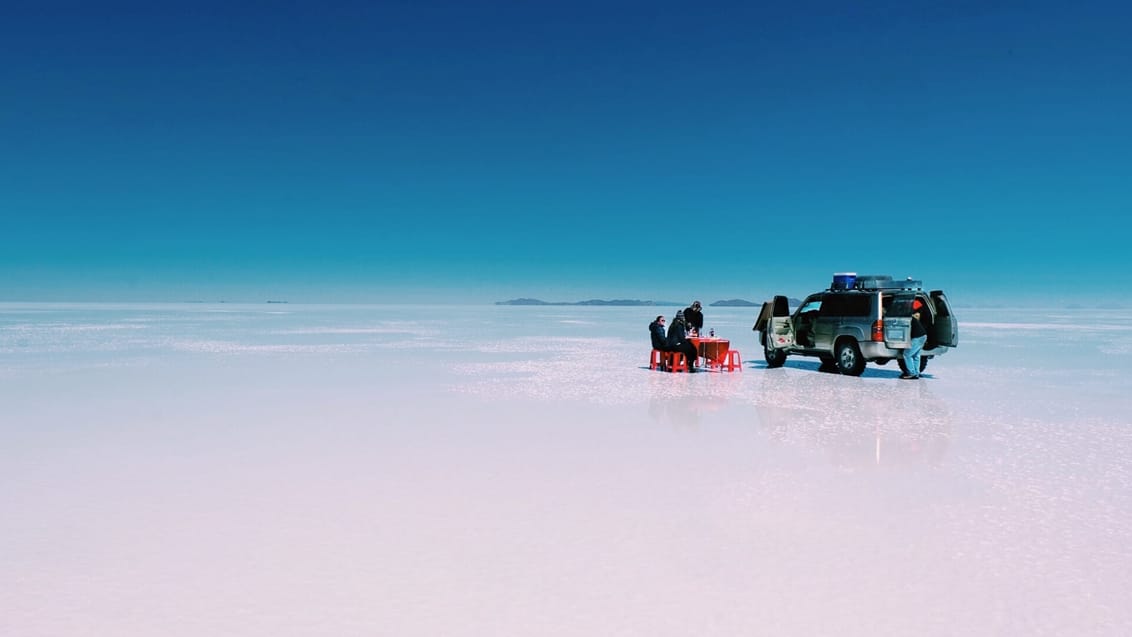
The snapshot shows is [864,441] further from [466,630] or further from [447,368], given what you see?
[447,368]

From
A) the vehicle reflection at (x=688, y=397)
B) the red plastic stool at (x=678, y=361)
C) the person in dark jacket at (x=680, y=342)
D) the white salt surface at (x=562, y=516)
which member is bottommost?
the white salt surface at (x=562, y=516)

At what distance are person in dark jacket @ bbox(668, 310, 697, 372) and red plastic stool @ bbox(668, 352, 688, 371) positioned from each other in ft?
0.44

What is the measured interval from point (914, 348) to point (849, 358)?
141 cm

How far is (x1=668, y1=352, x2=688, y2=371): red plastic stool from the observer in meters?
19.1

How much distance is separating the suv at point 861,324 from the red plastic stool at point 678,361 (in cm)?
257

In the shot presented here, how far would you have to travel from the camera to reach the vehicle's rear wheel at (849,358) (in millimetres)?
18172

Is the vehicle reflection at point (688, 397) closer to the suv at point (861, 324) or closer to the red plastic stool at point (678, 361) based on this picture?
the red plastic stool at point (678, 361)

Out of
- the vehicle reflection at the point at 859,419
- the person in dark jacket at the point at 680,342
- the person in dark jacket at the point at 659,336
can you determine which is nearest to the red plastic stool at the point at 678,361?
the person in dark jacket at the point at 680,342

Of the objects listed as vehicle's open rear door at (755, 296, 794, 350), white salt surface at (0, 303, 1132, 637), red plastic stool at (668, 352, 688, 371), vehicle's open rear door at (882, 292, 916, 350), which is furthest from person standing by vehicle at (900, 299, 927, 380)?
red plastic stool at (668, 352, 688, 371)

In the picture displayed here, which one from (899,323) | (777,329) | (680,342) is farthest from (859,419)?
(777,329)

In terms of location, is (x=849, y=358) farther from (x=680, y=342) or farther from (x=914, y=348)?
(x=680, y=342)

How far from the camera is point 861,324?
18078 mm

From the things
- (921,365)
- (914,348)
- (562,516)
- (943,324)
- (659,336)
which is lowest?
(562,516)

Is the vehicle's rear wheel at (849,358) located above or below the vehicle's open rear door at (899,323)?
below
